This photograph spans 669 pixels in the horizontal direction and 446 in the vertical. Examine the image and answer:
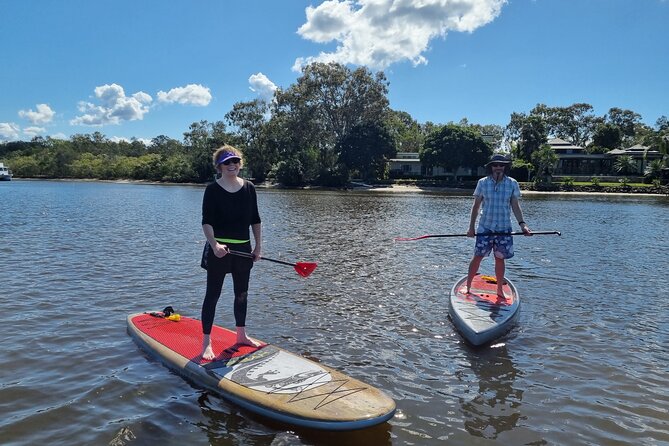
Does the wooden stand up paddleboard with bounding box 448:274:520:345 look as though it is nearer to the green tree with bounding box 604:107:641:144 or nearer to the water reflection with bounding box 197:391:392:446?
the water reflection with bounding box 197:391:392:446

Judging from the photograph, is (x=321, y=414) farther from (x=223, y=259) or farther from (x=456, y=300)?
(x=456, y=300)

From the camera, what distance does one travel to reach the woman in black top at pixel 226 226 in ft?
17.1

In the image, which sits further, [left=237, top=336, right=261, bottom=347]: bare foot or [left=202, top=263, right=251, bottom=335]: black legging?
[left=237, top=336, right=261, bottom=347]: bare foot

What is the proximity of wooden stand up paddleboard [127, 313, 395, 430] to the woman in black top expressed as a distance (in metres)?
0.30

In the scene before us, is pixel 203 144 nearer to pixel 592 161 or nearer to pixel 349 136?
pixel 349 136

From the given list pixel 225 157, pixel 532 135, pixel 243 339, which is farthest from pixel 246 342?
pixel 532 135

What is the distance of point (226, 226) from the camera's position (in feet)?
17.6

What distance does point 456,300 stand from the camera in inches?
319

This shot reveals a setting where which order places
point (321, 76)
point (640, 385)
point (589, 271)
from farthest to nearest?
point (321, 76), point (589, 271), point (640, 385)

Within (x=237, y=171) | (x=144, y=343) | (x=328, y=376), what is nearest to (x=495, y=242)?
(x=328, y=376)

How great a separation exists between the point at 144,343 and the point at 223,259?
200 centimetres

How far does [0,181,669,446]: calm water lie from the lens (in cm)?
463

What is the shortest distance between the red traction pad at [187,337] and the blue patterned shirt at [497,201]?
13.6ft

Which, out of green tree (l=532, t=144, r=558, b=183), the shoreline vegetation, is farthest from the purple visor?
green tree (l=532, t=144, r=558, b=183)
